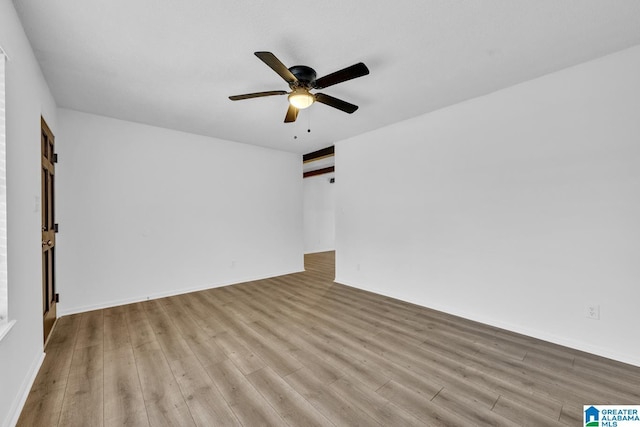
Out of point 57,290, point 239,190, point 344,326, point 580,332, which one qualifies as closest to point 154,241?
point 57,290

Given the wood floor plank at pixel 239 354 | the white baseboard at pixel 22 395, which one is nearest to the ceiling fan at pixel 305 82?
the wood floor plank at pixel 239 354

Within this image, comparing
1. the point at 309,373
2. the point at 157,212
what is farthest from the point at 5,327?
the point at 157,212

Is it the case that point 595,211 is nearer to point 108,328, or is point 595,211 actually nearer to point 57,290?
point 108,328

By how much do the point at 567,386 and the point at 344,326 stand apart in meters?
1.86

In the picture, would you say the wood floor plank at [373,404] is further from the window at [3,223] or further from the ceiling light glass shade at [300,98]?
the ceiling light glass shade at [300,98]

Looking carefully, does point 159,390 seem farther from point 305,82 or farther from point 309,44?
point 309,44

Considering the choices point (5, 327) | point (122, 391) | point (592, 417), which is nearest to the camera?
point (5, 327)

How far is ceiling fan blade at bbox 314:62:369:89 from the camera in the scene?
6.30 feet

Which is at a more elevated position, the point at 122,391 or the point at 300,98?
the point at 300,98

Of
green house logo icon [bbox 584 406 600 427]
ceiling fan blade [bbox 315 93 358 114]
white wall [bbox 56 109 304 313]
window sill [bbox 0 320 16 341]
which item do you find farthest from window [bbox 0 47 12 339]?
green house logo icon [bbox 584 406 600 427]

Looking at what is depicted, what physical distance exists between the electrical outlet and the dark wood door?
16.7 ft

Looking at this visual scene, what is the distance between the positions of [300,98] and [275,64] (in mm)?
518

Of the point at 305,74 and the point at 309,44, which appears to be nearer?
the point at 309,44

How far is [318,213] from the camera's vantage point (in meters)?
8.66
